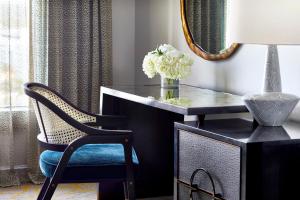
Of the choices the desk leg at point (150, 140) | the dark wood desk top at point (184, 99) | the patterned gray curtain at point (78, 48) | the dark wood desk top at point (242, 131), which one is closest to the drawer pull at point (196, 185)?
the dark wood desk top at point (242, 131)

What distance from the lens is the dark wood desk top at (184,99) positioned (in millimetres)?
2664

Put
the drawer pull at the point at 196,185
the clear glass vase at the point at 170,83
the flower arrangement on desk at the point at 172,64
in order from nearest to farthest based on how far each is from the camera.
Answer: the drawer pull at the point at 196,185 < the flower arrangement on desk at the point at 172,64 < the clear glass vase at the point at 170,83

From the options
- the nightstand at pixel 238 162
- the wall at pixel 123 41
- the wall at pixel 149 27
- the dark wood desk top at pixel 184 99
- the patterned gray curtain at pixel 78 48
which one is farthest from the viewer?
the wall at pixel 123 41

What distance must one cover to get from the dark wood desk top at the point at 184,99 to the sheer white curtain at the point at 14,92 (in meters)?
0.94

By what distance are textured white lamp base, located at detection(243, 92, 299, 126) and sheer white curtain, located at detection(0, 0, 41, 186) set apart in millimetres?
2169

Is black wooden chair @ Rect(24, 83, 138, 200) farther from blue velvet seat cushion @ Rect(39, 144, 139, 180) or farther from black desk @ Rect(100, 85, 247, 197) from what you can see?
black desk @ Rect(100, 85, 247, 197)

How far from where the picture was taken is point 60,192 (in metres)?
4.09

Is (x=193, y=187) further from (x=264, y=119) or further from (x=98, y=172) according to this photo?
(x=98, y=172)

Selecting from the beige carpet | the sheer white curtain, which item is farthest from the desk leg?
the sheer white curtain

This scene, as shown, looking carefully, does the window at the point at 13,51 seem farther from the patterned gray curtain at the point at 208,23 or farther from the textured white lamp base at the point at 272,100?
the textured white lamp base at the point at 272,100

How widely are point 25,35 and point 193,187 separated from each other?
7.08ft

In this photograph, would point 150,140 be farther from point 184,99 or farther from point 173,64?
point 184,99

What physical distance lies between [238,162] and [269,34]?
499mm

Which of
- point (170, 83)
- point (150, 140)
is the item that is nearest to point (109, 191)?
point (150, 140)
